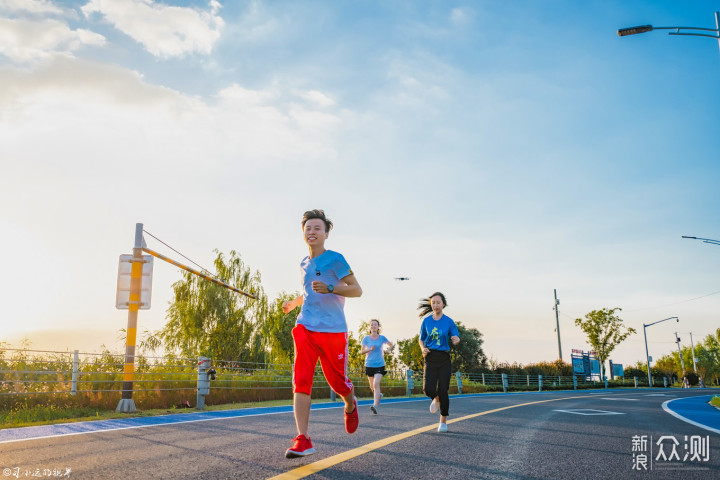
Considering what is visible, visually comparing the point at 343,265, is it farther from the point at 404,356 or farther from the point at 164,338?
the point at 404,356

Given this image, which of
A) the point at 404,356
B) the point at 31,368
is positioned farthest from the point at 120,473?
the point at 404,356

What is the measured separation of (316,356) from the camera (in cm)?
424

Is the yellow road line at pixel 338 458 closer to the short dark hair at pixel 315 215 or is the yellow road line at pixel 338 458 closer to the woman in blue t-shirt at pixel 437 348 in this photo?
the woman in blue t-shirt at pixel 437 348

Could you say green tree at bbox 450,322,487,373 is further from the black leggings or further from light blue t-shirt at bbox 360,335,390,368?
the black leggings

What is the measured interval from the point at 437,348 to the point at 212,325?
2470 centimetres

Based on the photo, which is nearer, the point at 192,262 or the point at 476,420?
the point at 476,420

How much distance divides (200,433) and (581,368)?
4784 cm

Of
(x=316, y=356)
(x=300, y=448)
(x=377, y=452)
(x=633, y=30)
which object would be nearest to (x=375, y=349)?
(x=377, y=452)

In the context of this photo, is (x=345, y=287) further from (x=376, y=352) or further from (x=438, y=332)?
(x=376, y=352)

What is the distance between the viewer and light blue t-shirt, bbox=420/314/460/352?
23.8ft

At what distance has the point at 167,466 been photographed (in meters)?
3.79

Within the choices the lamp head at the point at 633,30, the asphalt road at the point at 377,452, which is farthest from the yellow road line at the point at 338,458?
the lamp head at the point at 633,30

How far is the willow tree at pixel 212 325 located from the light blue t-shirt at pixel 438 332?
22407mm

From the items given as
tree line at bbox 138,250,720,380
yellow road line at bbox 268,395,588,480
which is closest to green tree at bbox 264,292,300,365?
tree line at bbox 138,250,720,380
